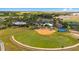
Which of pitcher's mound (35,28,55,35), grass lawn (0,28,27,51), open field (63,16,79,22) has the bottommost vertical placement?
grass lawn (0,28,27,51)

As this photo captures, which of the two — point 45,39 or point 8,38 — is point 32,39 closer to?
point 45,39

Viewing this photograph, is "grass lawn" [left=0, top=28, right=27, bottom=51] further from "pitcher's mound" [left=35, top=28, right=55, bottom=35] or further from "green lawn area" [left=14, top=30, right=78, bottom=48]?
"pitcher's mound" [left=35, top=28, right=55, bottom=35]

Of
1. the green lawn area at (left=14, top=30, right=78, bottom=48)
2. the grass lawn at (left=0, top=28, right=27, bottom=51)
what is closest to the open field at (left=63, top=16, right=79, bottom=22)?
the green lawn area at (left=14, top=30, right=78, bottom=48)

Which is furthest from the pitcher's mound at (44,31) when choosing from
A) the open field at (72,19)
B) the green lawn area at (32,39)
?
the open field at (72,19)

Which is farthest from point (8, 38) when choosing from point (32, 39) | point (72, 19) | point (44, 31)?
point (72, 19)

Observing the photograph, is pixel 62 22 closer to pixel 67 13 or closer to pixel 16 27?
pixel 67 13
